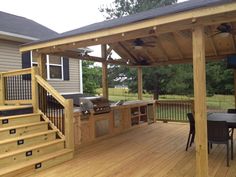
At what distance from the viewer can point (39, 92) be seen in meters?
5.83

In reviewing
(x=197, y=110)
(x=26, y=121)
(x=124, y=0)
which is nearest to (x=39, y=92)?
(x=26, y=121)

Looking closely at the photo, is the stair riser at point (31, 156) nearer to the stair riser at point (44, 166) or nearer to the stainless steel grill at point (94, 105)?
the stair riser at point (44, 166)

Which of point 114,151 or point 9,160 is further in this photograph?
point 114,151

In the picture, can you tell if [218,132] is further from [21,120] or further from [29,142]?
[21,120]

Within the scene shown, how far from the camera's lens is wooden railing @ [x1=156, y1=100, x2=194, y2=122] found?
9.20 m

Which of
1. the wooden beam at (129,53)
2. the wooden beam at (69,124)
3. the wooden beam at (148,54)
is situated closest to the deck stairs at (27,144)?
the wooden beam at (69,124)

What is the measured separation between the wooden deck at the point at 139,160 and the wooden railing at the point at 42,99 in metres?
0.70

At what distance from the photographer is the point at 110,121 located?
23.2 feet

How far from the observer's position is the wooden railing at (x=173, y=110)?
362 inches

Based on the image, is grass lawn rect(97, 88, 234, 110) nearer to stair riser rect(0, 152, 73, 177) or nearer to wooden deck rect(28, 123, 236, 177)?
wooden deck rect(28, 123, 236, 177)

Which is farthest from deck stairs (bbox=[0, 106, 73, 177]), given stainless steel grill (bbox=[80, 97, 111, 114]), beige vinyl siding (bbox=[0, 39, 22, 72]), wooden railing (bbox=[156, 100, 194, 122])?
wooden railing (bbox=[156, 100, 194, 122])

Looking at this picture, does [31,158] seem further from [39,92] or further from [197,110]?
[197,110]

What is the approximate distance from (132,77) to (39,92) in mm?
12517

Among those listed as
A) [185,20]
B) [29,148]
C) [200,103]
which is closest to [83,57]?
[29,148]
